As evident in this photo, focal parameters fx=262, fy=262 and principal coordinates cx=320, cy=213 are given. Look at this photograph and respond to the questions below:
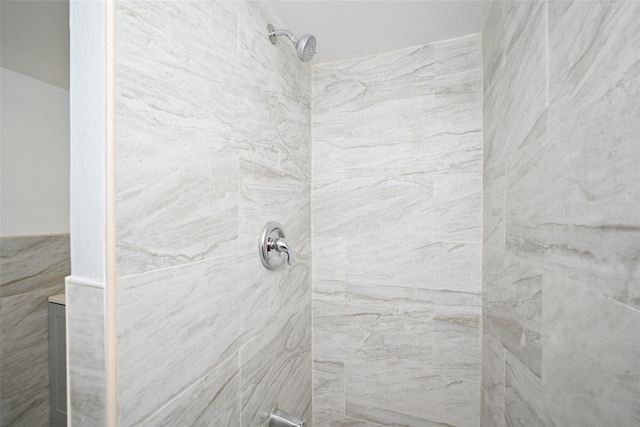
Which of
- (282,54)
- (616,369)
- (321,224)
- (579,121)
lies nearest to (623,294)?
(616,369)

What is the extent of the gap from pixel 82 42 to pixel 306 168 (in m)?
0.89

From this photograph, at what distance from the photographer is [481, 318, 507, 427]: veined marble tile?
0.86 metres

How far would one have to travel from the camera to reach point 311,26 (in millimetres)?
1099

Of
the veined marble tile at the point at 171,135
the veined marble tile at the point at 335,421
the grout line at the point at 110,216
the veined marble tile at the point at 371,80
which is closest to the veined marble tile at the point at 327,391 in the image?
the veined marble tile at the point at 335,421

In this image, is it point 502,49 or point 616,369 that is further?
point 502,49

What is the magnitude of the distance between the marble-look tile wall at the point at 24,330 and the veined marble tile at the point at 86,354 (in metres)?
1.24

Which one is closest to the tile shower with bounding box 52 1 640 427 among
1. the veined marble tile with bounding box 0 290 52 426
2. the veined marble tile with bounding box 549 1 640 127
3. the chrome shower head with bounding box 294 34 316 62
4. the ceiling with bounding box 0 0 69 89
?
the veined marble tile with bounding box 549 1 640 127

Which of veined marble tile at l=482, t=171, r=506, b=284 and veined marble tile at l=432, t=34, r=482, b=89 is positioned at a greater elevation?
veined marble tile at l=432, t=34, r=482, b=89

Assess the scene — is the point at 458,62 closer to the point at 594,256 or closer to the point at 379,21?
the point at 379,21

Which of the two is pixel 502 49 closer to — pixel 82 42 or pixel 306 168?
pixel 306 168

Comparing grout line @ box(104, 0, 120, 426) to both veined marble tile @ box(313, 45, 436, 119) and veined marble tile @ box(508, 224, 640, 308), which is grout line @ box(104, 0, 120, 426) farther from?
veined marble tile @ box(313, 45, 436, 119)

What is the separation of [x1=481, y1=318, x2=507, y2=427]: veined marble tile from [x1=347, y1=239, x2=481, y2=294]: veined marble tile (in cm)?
20

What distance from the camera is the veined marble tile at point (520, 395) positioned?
0.60 m

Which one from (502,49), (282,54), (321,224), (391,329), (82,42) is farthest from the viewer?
(321,224)
